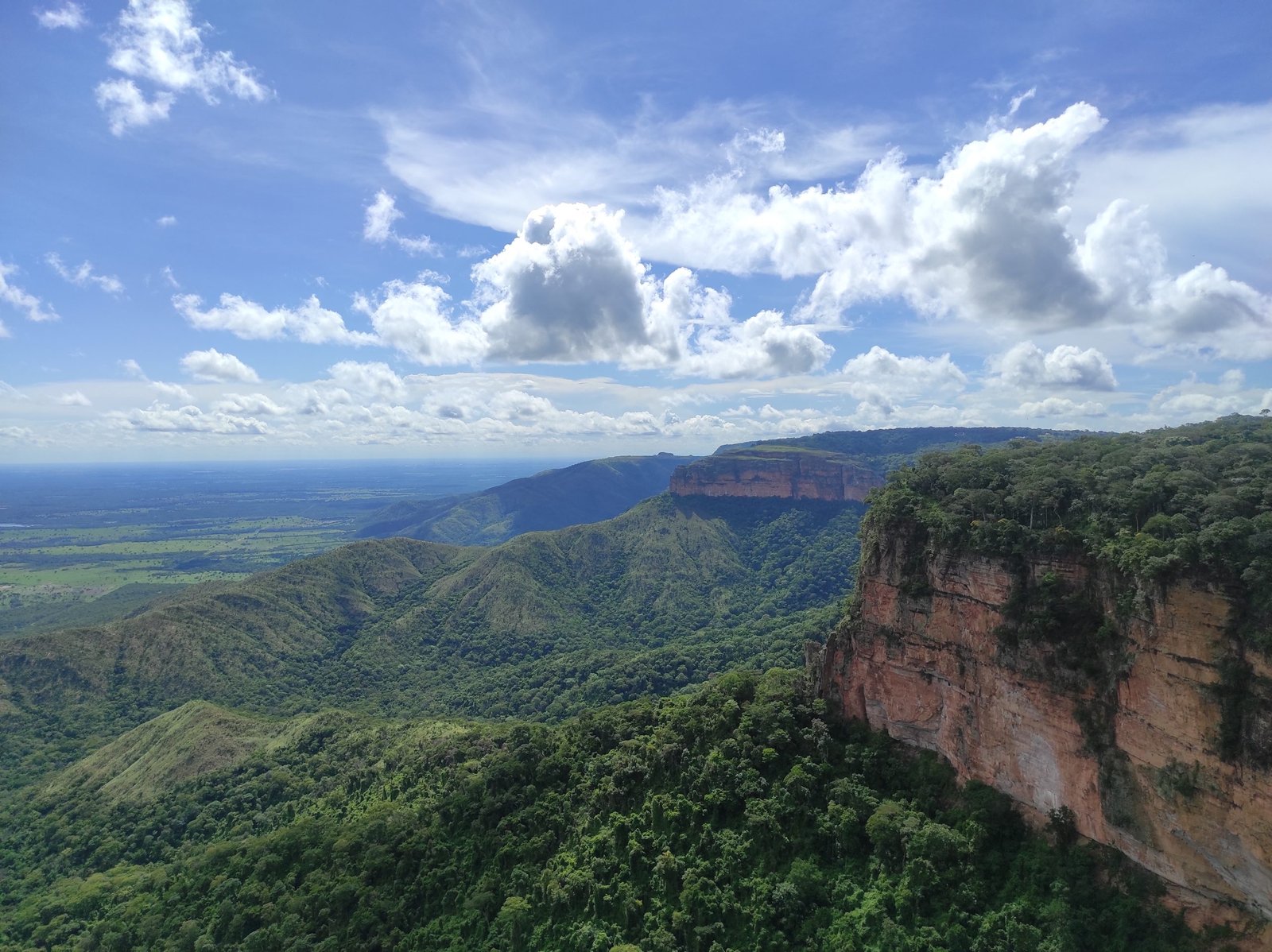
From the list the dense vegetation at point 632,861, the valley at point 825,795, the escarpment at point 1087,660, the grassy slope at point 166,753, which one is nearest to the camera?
the escarpment at point 1087,660

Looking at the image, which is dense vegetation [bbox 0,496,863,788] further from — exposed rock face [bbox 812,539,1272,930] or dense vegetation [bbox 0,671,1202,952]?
exposed rock face [bbox 812,539,1272,930]

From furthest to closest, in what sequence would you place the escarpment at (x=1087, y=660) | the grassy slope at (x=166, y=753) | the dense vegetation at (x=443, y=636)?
the dense vegetation at (x=443, y=636) → the grassy slope at (x=166, y=753) → the escarpment at (x=1087, y=660)

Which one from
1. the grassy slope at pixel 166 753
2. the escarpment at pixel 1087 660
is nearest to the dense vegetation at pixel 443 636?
the grassy slope at pixel 166 753

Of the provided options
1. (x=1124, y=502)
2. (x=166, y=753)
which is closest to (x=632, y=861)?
(x=1124, y=502)

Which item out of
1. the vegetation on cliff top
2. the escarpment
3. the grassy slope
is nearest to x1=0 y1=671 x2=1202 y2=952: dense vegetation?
the escarpment

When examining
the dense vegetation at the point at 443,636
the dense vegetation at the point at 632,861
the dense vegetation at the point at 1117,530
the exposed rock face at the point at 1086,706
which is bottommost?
the dense vegetation at the point at 443,636

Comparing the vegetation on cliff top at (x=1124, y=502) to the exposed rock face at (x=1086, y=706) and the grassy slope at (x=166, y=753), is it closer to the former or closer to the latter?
the exposed rock face at (x=1086, y=706)

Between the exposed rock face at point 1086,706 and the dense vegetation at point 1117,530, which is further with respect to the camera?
the exposed rock face at point 1086,706
